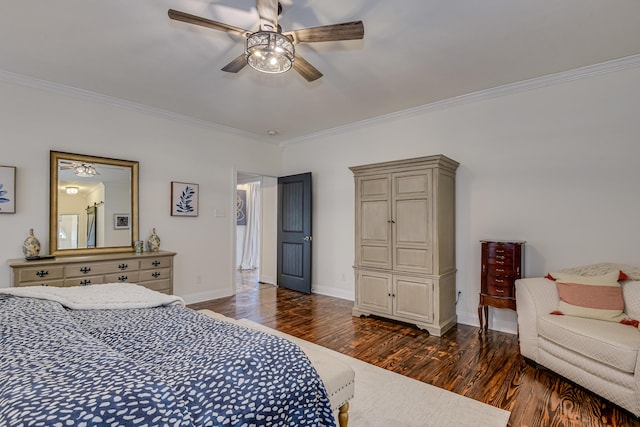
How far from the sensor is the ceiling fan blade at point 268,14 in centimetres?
194

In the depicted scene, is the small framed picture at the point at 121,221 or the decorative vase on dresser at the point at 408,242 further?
the small framed picture at the point at 121,221

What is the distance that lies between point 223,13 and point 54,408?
8.23 feet

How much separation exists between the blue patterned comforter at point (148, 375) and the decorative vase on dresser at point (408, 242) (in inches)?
102

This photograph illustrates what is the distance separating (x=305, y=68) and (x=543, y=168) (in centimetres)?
271

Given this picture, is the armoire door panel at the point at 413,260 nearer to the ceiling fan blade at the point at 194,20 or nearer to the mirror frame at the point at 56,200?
the ceiling fan blade at the point at 194,20

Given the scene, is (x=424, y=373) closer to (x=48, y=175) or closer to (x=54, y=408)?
(x=54, y=408)

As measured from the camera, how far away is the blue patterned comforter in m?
0.81

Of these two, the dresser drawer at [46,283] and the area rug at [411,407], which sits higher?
the dresser drawer at [46,283]

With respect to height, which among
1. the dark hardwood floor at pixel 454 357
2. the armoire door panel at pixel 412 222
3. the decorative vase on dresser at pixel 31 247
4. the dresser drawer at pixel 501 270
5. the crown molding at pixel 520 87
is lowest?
the dark hardwood floor at pixel 454 357

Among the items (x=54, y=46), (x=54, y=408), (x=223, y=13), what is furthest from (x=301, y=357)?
(x=54, y=46)

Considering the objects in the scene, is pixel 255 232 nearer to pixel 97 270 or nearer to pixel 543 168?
pixel 97 270

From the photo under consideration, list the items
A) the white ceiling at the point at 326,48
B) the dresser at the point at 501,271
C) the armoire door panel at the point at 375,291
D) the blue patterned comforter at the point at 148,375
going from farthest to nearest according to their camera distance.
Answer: the armoire door panel at the point at 375,291 < the dresser at the point at 501,271 < the white ceiling at the point at 326,48 < the blue patterned comforter at the point at 148,375

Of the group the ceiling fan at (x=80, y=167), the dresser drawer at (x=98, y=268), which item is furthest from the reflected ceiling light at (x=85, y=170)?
the dresser drawer at (x=98, y=268)

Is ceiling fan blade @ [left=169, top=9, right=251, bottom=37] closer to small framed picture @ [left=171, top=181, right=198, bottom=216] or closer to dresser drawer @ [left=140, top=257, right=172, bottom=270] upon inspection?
dresser drawer @ [left=140, top=257, right=172, bottom=270]
